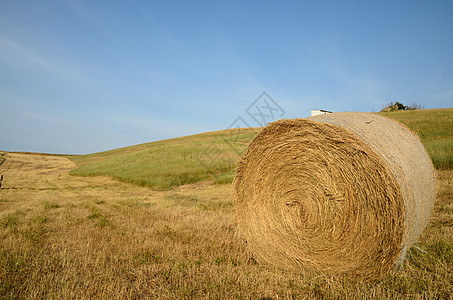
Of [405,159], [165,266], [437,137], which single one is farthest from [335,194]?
[437,137]

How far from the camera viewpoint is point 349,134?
3.61m

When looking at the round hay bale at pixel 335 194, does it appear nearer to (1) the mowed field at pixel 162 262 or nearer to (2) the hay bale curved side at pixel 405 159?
(2) the hay bale curved side at pixel 405 159

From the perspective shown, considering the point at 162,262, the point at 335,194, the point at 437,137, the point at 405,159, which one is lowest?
the point at 162,262

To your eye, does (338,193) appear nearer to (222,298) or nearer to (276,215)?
(276,215)

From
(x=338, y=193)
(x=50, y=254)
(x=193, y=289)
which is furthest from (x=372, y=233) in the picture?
(x=50, y=254)

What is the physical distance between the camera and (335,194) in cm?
381

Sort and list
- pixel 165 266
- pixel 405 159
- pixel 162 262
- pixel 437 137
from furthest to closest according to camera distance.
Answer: pixel 437 137, pixel 162 262, pixel 165 266, pixel 405 159

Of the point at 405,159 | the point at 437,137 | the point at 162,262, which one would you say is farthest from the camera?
the point at 437,137

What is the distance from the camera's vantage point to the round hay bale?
3.38 metres

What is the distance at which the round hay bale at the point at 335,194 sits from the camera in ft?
11.1

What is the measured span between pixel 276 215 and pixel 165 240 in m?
2.07

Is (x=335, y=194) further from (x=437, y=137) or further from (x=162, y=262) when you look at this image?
(x=437, y=137)

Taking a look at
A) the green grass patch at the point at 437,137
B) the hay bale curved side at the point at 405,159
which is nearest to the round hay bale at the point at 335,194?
the hay bale curved side at the point at 405,159

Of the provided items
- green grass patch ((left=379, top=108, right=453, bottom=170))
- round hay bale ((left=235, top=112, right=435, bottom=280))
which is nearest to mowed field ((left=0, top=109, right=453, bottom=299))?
round hay bale ((left=235, top=112, right=435, bottom=280))
